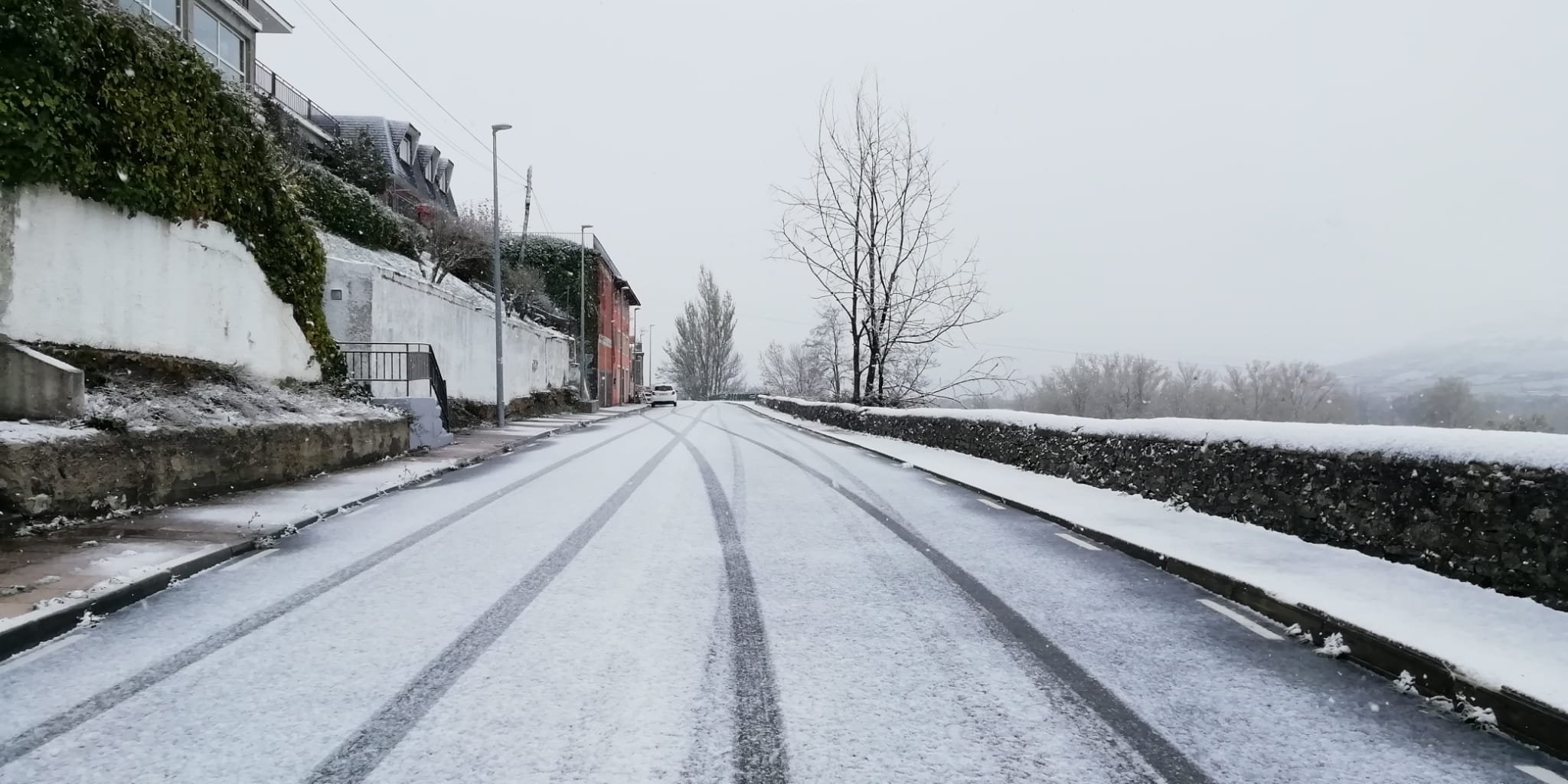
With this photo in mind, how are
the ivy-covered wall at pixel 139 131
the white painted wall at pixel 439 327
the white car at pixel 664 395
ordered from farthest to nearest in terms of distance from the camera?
the white car at pixel 664 395 → the white painted wall at pixel 439 327 → the ivy-covered wall at pixel 139 131

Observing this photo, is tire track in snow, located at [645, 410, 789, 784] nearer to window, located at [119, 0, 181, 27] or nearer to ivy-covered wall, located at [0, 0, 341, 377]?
ivy-covered wall, located at [0, 0, 341, 377]

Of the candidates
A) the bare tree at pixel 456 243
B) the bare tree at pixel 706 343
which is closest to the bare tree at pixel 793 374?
the bare tree at pixel 706 343

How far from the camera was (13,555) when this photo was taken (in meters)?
5.97

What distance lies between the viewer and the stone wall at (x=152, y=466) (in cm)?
685

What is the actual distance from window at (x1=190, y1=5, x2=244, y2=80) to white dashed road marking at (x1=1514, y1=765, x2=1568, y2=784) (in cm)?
2969

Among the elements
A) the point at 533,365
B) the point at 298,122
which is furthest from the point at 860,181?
the point at 298,122

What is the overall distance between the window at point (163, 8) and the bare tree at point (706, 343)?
7110 cm

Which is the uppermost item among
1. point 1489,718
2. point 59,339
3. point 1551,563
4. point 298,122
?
point 298,122

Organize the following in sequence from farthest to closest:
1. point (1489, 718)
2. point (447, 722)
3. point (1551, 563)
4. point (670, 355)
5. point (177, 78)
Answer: point (670, 355) → point (177, 78) → point (1551, 563) → point (1489, 718) → point (447, 722)

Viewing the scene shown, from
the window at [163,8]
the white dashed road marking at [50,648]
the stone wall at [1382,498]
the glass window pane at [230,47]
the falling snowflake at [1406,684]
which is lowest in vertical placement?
the falling snowflake at [1406,684]

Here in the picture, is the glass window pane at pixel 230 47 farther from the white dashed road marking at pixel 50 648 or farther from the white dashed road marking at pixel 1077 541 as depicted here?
the white dashed road marking at pixel 1077 541

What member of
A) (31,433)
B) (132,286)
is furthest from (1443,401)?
(132,286)

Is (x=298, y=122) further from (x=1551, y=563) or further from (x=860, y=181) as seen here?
(x=1551, y=563)

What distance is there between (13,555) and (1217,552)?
9.52 m
